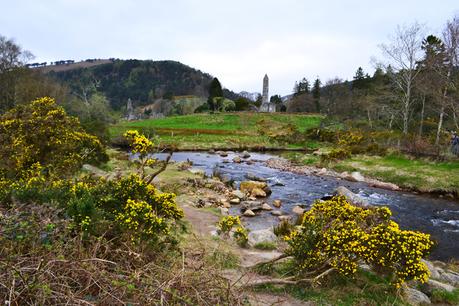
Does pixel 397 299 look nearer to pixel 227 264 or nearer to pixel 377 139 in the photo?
pixel 227 264

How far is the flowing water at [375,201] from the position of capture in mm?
14273

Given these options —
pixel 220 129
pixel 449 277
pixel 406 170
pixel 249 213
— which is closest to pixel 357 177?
pixel 406 170

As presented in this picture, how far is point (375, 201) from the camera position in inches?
749

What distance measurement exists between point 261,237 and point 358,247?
4704 millimetres

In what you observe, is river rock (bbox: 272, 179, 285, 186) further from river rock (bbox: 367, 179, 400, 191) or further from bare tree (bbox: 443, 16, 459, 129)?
bare tree (bbox: 443, 16, 459, 129)

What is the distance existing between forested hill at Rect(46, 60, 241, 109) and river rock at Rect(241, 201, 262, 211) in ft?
457

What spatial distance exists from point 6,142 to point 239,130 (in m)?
44.3

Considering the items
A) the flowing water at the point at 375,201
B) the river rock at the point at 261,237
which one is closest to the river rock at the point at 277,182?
the flowing water at the point at 375,201

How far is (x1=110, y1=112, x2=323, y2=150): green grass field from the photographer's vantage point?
43938 millimetres

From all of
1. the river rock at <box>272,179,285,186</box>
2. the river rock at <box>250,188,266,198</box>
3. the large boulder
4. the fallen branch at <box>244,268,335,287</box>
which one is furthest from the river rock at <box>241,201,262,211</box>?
the fallen branch at <box>244,268,335,287</box>

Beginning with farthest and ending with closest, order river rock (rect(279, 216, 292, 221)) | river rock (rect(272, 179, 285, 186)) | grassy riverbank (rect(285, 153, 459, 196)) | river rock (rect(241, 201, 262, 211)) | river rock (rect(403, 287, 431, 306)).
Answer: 1. river rock (rect(272, 179, 285, 186))
2. grassy riverbank (rect(285, 153, 459, 196))
3. river rock (rect(241, 201, 262, 211))
4. river rock (rect(279, 216, 292, 221))
5. river rock (rect(403, 287, 431, 306))

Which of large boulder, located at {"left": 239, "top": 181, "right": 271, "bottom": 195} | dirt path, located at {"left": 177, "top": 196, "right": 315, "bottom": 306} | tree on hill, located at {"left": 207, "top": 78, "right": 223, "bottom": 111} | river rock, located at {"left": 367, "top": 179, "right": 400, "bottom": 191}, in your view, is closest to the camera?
dirt path, located at {"left": 177, "top": 196, "right": 315, "bottom": 306}

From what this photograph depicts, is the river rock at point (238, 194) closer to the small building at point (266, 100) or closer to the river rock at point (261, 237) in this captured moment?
the river rock at point (261, 237)

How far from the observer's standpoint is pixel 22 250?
15.7 feet
